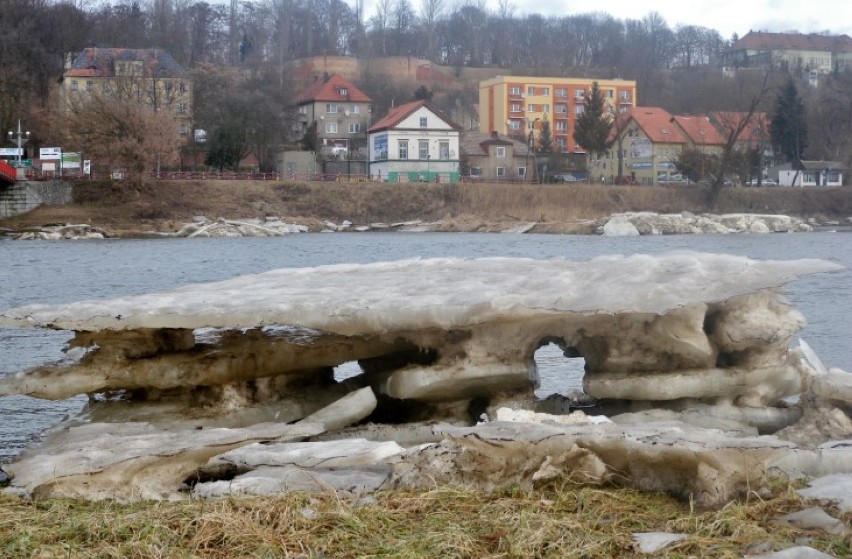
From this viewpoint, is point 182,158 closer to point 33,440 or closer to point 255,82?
A: point 255,82

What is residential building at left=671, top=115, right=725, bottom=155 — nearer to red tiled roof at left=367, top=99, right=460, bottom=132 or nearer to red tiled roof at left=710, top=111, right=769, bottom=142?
red tiled roof at left=710, top=111, right=769, bottom=142

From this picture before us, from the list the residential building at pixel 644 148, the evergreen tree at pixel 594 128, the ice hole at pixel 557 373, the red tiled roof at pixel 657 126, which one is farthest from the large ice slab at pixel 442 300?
the red tiled roof at pixel 657 126

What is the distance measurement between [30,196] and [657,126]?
55.3m

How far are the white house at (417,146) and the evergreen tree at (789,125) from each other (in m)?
30.3

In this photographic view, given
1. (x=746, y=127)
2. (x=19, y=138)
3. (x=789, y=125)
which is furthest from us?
(x=746, y=127)

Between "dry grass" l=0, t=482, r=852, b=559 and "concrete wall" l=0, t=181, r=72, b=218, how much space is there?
207 feet

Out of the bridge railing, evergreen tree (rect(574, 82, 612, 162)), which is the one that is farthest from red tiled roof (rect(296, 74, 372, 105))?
the bridge railing

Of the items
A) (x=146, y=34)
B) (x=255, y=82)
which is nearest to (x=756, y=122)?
(x=255, y=82)

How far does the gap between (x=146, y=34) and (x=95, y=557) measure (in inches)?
4998

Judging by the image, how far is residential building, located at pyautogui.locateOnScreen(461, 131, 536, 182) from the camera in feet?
314

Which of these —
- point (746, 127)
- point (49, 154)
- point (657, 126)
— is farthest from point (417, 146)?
point (746, 127)

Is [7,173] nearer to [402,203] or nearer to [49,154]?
[49,154]

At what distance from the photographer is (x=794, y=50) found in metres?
176

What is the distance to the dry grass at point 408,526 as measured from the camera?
5730 millimetres
